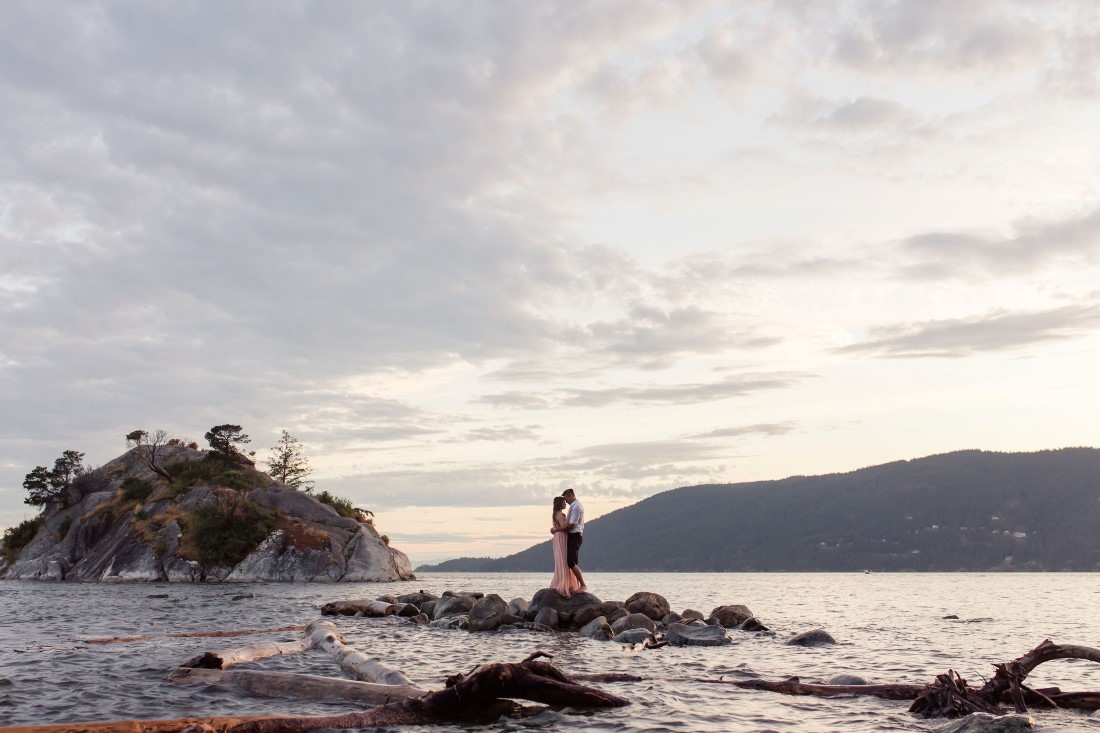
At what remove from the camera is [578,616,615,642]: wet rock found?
2388 centimetres

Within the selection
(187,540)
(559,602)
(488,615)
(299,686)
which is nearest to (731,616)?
(559,602)

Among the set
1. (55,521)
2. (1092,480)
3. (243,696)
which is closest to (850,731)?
(243,696)

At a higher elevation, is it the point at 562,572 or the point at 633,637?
the point at 562,572

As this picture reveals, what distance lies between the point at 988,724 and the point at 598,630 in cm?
1581

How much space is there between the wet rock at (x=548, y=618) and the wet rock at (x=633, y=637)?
180 inches

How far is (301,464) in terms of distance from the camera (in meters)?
126

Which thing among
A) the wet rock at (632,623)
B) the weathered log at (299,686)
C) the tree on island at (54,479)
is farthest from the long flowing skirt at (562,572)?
the tree on island at (54,479)

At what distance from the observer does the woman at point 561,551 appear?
1105 inches

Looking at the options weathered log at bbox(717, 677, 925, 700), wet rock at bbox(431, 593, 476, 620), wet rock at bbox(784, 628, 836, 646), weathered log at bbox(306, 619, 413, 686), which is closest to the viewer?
weathered log at bbox(717, 677, 925, 700)

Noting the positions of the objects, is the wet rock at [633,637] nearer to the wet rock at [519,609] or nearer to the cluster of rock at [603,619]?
the cluster of rock at [603,619]

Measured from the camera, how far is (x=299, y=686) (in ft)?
40.2

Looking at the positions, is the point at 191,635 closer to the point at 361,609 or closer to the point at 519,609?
the point at 519,609

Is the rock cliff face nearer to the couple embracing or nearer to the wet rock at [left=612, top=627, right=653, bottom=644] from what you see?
the couple embracing

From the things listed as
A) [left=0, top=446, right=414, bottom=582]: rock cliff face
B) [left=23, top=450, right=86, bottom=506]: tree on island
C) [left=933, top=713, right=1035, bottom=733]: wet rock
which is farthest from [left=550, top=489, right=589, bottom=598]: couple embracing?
[left=23, top=450, right=86, bottom=506]: tree on island
